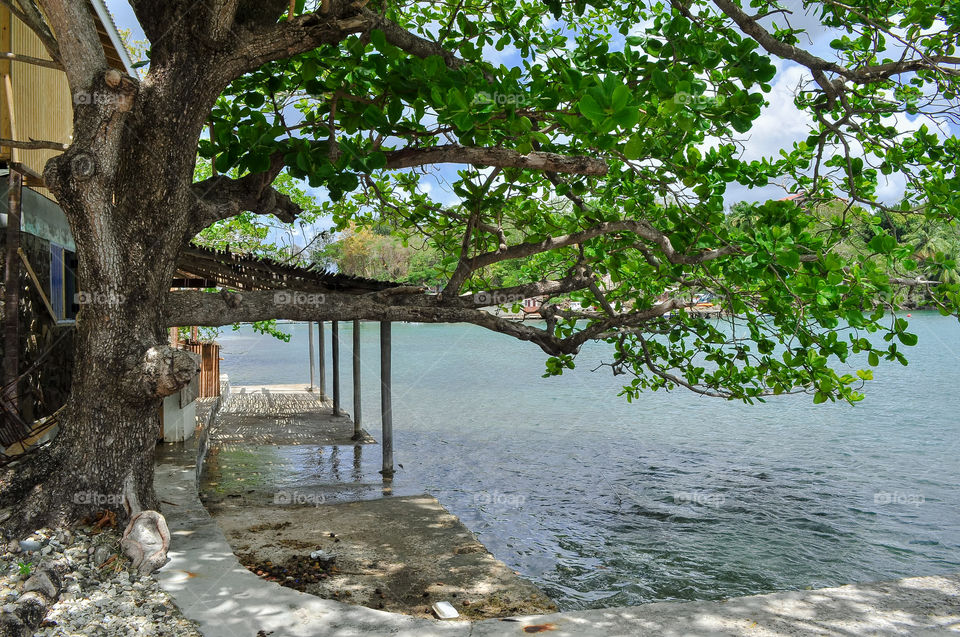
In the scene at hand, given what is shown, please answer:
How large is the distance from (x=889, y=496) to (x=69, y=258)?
42.7 ft

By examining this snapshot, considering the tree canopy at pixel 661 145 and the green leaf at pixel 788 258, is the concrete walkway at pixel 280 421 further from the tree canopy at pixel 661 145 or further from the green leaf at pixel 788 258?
the green leaf at pixel 788 258

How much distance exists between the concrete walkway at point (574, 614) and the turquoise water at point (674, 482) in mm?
2981

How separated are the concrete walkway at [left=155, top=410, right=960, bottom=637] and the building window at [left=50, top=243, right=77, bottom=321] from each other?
205 inches

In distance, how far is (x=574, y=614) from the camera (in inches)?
162

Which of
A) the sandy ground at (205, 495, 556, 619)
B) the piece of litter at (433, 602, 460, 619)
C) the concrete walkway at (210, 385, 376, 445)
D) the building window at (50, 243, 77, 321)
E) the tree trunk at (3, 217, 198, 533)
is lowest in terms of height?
the concrete walkway at (210, 385, 376, 445)

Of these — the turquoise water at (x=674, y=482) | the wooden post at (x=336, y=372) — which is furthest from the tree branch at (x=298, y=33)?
the wooden post at (x=336, y=372)

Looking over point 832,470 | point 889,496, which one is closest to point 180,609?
point 889,496

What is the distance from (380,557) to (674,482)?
7.77m

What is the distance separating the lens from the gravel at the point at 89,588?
12.2 ft

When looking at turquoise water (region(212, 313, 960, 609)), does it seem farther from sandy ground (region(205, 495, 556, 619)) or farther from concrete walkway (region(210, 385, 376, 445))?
sandy ground (region(205, 495, 556, 619))

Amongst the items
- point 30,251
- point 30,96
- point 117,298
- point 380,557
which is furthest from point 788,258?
point 30,96

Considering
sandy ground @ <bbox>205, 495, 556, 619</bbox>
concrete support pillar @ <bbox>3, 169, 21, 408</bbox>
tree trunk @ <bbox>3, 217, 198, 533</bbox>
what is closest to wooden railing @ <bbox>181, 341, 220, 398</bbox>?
sandy ground @ <bbox>205, 495, 556, 619</bbox>

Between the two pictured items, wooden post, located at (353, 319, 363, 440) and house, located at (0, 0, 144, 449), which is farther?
wooden post, located at (353, 319, 363, 440)

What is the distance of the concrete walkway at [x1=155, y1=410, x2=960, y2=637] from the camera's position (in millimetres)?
3824
